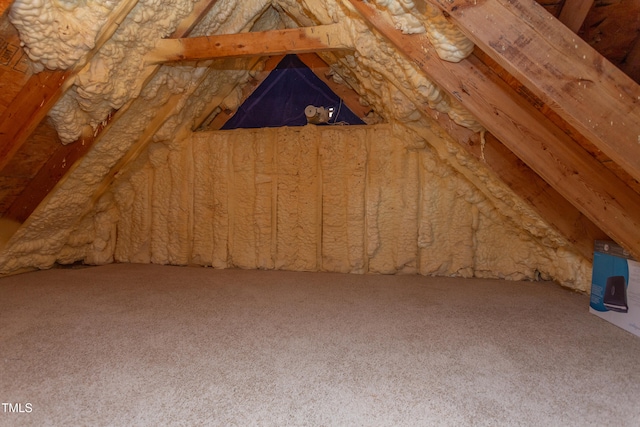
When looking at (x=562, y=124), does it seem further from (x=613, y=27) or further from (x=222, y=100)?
(x=222, y=100)

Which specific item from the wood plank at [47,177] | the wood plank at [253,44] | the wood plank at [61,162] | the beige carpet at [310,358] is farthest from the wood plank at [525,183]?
the wood plank at [47,177]

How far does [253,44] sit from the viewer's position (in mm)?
2260

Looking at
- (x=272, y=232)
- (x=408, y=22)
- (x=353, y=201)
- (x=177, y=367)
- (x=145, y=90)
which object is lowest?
(x=177, y=367)

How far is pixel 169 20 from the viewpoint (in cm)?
230

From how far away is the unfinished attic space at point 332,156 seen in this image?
1.37m

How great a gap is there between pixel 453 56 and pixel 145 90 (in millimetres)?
1894

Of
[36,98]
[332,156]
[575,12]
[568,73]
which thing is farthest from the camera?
[332,156]

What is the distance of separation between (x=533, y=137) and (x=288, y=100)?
2047mm

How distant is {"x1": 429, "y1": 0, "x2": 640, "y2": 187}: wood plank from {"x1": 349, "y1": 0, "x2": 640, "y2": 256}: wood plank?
0.45 meters

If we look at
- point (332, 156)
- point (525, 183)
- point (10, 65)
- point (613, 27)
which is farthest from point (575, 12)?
point (10, 65)

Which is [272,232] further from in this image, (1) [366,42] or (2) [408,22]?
(2) [408,22]

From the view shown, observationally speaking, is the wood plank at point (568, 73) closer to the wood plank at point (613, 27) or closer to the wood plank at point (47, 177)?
the wood plank at point (613, 27)

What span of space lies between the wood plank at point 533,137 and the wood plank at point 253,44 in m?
0.35

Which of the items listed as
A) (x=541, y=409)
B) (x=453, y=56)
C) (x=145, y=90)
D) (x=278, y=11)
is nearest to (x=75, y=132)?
(x=145, y=90)
